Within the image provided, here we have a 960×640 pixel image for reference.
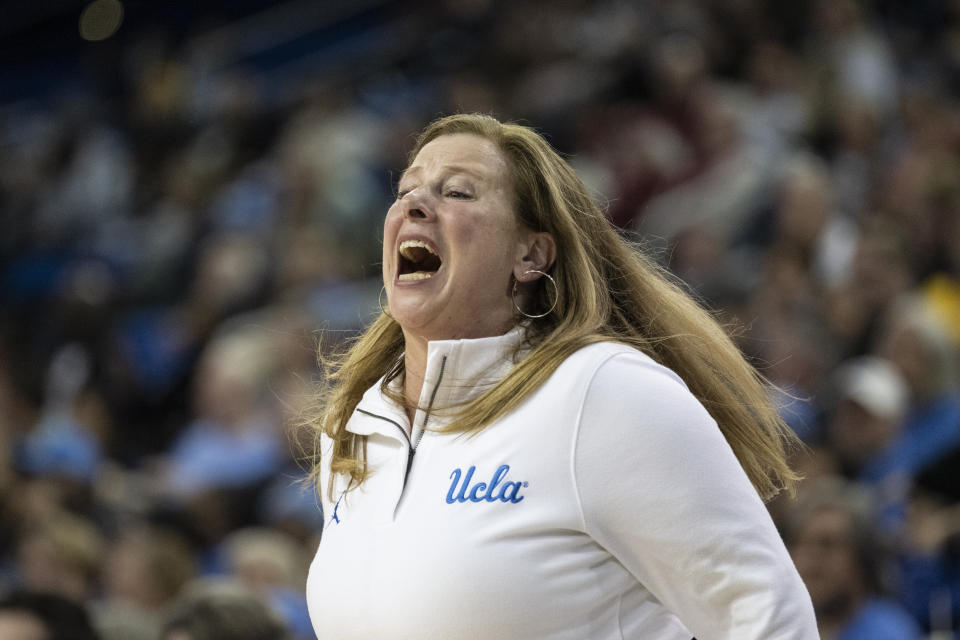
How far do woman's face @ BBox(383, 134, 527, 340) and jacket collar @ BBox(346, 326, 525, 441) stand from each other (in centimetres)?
5

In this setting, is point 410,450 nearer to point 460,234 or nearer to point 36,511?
point 460,234

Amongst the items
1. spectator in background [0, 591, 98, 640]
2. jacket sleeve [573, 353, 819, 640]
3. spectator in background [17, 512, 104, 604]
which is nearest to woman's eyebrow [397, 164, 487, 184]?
jacket sleeve [573, 353, 819, 640]

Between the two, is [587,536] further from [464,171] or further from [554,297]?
[464,171]

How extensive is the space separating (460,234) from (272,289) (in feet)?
11.6

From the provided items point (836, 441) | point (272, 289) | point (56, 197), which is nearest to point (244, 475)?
point (272, 289)

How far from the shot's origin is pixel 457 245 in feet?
5.18

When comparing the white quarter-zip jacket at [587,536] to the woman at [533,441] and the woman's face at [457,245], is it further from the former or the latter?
the woman's face at [457,245]

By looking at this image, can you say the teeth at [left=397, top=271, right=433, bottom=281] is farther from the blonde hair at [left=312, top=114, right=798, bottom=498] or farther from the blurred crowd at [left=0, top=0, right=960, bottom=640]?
the blurred crowd at [left=0, top=0, right=960, bottom=640]

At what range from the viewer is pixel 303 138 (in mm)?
5914

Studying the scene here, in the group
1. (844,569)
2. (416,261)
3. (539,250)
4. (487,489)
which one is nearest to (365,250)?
(844,569)

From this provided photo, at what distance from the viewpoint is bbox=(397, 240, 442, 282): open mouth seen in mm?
1590

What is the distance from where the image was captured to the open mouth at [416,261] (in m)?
1.59

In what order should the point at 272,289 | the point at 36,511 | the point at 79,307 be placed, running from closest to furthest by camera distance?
the point at 36,511, the point at 272,289, the point at 79,307

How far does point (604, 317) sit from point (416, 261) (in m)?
0.30
